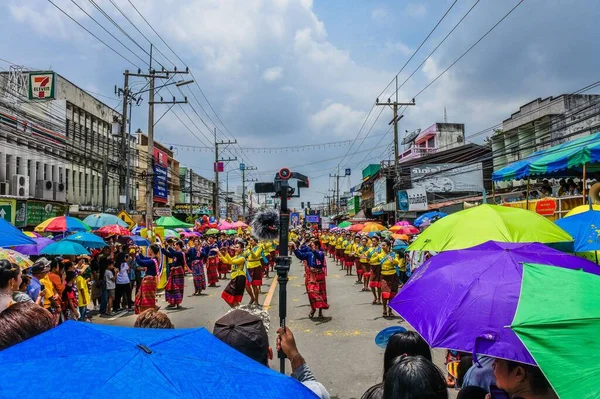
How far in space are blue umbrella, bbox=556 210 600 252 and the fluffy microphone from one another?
415 centimetres

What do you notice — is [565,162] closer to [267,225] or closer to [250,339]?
[267,225]

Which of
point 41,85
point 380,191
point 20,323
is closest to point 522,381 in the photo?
point 20,323

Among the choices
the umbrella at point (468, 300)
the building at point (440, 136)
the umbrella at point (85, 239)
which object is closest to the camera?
the umbrella at point (468, 300)

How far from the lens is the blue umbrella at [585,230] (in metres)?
5.75

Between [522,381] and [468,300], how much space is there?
0.82 metres

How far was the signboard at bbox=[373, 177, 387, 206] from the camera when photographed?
42.1m

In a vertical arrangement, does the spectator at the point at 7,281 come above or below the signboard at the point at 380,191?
below

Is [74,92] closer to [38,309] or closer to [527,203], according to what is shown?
[527,203]

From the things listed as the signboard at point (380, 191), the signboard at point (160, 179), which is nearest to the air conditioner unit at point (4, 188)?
the signboard at point (160, 179)

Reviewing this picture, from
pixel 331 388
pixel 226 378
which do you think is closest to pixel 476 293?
pixel 226 378

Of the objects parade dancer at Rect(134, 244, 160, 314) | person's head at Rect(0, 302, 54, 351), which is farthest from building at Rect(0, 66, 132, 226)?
person's head at Rect(0, 302, 54, 351)

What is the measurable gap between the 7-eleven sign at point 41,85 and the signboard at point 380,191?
27827 millimetres

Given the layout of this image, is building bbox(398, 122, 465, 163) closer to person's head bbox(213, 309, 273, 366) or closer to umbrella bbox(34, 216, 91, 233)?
umbrella bbox(34, 216, 91, 233)

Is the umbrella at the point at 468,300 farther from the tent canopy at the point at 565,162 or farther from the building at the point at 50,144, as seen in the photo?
the building at the point at 50,144
